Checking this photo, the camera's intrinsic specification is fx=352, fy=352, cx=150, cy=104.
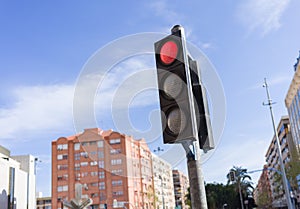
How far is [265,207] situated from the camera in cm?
11981

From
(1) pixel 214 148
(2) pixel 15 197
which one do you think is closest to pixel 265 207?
(2) pixel 15 197

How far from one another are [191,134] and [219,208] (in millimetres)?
80606

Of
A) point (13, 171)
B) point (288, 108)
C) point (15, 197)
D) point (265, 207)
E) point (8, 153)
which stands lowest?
point (265, 207)

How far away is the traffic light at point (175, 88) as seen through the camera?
8.02 feet

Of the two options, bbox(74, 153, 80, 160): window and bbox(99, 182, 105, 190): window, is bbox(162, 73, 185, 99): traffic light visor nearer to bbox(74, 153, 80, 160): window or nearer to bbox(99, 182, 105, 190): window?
bbox(99, 182, 105, 190): window

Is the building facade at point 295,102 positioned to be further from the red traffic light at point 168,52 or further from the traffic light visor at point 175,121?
the traffic light visor at point 175,121

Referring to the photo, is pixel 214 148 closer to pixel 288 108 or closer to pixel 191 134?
pixel 191 134

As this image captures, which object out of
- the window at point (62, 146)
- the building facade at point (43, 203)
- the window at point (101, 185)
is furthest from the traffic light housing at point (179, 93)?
the building facade at point (43, 203)

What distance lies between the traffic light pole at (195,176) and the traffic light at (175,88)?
9cm

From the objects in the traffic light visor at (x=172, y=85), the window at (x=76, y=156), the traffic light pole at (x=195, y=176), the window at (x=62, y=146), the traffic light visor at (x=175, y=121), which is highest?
the window at (x=62, y=146)

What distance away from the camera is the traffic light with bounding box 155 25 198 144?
2445 mm

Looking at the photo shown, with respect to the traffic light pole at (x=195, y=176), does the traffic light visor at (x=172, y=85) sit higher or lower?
higher

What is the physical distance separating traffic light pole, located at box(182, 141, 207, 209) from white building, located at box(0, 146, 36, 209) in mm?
52524

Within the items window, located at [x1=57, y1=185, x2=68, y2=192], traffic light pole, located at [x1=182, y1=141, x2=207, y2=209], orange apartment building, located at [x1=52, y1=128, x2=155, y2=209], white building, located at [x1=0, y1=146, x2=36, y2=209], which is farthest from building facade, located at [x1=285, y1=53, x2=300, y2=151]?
traffic light pole, located at [x1=182, y1=141, x2=207, y2=209]
